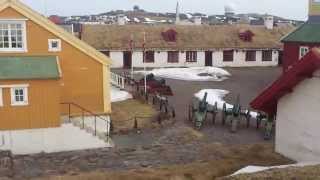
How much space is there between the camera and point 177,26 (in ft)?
188

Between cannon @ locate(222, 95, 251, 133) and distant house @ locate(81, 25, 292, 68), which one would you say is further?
distant house @ locate(81, 25, 292, 68)

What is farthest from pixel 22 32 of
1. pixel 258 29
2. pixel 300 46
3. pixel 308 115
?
pixel 258 29

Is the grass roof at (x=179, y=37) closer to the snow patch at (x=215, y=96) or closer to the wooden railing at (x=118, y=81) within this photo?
the wooden railing at (x=118, y=81)

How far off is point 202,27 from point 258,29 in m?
7.07

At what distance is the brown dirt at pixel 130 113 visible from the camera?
88.1 feet

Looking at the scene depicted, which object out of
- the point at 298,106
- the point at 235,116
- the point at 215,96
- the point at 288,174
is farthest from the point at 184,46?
the point at 288,174

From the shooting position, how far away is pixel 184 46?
178 feet

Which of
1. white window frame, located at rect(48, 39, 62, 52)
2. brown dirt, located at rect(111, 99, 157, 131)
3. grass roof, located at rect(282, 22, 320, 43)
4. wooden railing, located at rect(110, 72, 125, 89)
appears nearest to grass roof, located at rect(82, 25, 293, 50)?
wooden railing, located at rect(110, 72, 125, 89)

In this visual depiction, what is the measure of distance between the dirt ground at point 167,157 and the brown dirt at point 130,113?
54.2 inches

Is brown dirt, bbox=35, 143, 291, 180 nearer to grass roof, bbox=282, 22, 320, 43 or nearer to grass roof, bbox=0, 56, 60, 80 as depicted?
grass roof, bbox=0, 56, 60, 80

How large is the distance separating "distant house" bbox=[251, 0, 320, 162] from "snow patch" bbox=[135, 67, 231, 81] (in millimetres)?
34853

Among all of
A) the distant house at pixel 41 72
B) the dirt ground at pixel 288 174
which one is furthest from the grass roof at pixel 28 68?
the dirt ground at pixel 288 174

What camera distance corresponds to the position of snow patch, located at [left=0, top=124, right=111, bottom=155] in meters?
21.6

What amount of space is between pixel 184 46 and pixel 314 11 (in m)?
17.8
